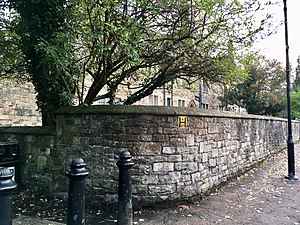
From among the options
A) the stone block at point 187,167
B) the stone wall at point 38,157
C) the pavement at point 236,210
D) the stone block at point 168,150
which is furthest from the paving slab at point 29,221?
the stone block at point 187,167

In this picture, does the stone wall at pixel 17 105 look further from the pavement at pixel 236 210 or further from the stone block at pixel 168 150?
the pavement at pixel 236 210

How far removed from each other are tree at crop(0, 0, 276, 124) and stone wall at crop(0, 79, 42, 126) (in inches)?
252

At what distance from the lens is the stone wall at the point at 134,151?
14.9ft

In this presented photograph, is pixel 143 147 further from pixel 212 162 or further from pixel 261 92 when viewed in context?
pixel 261 92

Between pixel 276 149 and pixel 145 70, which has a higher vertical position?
pixel 145 70

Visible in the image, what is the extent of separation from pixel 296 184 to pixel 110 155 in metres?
4.91

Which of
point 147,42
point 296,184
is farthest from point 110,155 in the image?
point 296,184

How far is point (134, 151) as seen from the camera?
455 centimetres

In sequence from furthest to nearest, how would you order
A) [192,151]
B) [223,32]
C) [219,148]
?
[219,148] → [223,32] → [192,151]

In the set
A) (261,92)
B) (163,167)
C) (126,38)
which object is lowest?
(163,167)

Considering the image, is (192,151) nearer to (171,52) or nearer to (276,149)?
(171,52)

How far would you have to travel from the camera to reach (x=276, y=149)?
12.3 m

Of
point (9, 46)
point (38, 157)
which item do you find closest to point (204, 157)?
point (38, 157)

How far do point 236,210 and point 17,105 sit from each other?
10727 millimetres
